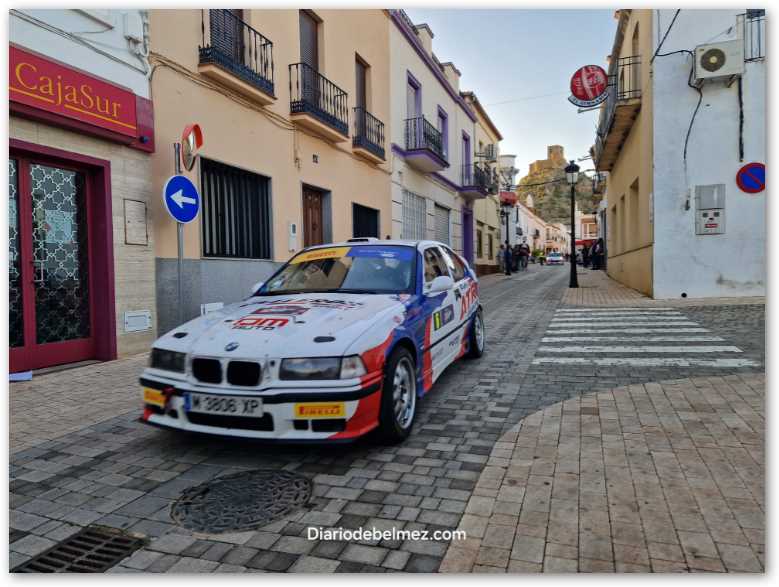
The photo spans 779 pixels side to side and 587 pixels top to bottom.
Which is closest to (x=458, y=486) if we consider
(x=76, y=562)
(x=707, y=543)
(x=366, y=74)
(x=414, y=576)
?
Answer: (x=414, y=576)

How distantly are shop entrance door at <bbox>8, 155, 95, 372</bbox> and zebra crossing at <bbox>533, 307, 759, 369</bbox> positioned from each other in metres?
5.69

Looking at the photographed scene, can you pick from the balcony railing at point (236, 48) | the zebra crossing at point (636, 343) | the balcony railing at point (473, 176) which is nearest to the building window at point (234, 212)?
the balcony railing at point (236, 48)

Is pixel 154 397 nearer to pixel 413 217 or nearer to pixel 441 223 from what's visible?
pixel 413 217

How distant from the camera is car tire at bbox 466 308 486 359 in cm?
657

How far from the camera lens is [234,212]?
32.7 feet

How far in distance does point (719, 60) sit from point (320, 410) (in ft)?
41.1

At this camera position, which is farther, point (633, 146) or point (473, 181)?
point (473, 181)

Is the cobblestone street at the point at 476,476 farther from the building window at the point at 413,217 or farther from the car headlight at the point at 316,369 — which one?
the building window at the point at 413,217

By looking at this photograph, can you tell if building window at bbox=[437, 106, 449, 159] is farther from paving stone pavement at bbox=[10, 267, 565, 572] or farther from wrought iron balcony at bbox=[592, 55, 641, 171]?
paving stone pavement at bbox=[10, 267, 565, 572]

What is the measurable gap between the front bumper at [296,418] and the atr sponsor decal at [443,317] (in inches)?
60.1

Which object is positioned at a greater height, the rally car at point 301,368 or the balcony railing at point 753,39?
the balcony railing at point 753,39

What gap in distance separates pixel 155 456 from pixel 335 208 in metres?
10.2

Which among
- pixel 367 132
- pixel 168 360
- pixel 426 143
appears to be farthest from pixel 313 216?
pixel 168 360

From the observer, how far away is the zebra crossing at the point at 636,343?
6.27 metres
